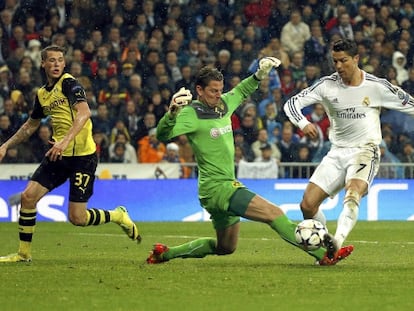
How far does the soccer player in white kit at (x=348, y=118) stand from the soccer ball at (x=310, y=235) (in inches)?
44.4

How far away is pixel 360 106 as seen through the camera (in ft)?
37.2

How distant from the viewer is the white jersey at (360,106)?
11.3m

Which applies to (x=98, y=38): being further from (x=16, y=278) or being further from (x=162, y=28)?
(x=16, y=278)

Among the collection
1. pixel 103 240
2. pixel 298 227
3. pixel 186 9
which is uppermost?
pixel 186 9

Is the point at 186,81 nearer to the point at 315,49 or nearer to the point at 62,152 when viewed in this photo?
the point at 315,49

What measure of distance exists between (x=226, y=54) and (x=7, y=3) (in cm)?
502

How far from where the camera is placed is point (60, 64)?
1139 cm

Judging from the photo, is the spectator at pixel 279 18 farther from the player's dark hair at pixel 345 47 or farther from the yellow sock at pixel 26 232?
the yellow sock at pixel 26 232

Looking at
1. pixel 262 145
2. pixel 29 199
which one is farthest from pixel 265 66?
pixel 262 145

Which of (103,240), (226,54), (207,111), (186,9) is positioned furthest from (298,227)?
(186,9)

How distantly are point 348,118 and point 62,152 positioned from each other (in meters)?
2.98

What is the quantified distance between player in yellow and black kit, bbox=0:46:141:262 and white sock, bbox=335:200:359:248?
9.05 feet

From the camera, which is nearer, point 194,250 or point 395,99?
point 194,250

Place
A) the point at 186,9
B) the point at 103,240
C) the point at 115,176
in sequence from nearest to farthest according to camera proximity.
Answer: the point at 103,240 → the point at 115,176 → the point at 186,9
